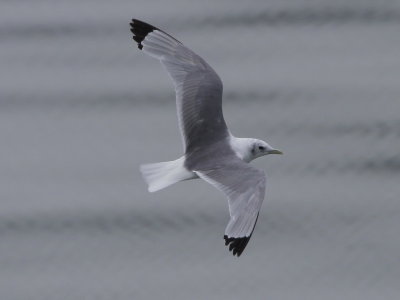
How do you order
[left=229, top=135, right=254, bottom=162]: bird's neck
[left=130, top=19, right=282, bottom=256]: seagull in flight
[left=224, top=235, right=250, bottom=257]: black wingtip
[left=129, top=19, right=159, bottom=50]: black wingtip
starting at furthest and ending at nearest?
[left=129, top=19, right=159, bottom=50]: black wingtip
[left=229, top=135, right=254, bottom=162]: bird's neck
[left=130, top=19, right=282, bottom=256]: seagull in flight
[left=224, top=235, right=250, bottom=257]: black wingtip

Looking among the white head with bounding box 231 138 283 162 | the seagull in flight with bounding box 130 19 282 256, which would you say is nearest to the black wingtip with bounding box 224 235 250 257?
the seagull in flight with bounding box 130 19 282 256

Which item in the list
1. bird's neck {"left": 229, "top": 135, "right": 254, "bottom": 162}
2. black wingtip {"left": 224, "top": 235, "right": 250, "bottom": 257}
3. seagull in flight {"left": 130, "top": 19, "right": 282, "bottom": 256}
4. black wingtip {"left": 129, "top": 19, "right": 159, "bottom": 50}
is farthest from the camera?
black wingtip {"left": 129, "top": 19, "right": 159, "bottom": 50}

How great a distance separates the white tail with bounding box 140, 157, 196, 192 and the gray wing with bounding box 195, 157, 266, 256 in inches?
2.9

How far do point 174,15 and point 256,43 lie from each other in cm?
61

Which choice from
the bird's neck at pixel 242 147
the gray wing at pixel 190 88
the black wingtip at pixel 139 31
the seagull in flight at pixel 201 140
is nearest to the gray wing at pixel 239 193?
the seagull in flight at pixel 201 140

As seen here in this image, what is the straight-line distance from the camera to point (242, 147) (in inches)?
224

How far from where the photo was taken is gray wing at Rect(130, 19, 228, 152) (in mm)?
5762

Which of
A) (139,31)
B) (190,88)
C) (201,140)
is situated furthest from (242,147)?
(139,31)

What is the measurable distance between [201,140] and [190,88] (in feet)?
0.89

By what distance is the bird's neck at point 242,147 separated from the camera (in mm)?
5672

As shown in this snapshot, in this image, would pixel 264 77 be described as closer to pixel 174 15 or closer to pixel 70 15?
pixel 174 15

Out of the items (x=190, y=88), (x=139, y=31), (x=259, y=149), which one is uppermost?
(x=139, y=31)

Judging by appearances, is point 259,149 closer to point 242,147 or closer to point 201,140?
point 242,147

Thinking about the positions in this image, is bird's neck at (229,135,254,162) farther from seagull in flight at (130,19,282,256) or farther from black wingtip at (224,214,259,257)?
black wingtip at (224,214,259,257)
